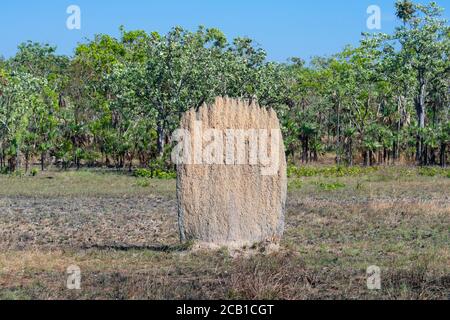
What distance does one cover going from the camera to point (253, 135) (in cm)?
1447

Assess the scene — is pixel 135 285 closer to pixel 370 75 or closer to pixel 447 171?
pixel 447 171

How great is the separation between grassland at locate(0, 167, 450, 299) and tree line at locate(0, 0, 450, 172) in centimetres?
983

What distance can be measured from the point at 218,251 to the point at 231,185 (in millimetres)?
1226

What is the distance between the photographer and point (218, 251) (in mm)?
13977

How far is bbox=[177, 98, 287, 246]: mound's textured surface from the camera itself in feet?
46.4

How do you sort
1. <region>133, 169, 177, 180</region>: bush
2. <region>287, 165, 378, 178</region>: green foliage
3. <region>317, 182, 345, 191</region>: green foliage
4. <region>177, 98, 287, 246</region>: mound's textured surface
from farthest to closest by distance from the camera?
<region>287, 165, 378, 178</region>: green foliage
<region>133, 169, 177, 180</region>: bush
<region>317, 182, 345, 191</region>: green foliage
<region>177, 98, 287, 246</region>: mound's textured surface

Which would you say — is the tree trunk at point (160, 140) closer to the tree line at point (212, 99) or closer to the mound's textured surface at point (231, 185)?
the tree line at point (212, 99)

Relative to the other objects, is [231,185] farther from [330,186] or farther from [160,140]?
[160,140]
